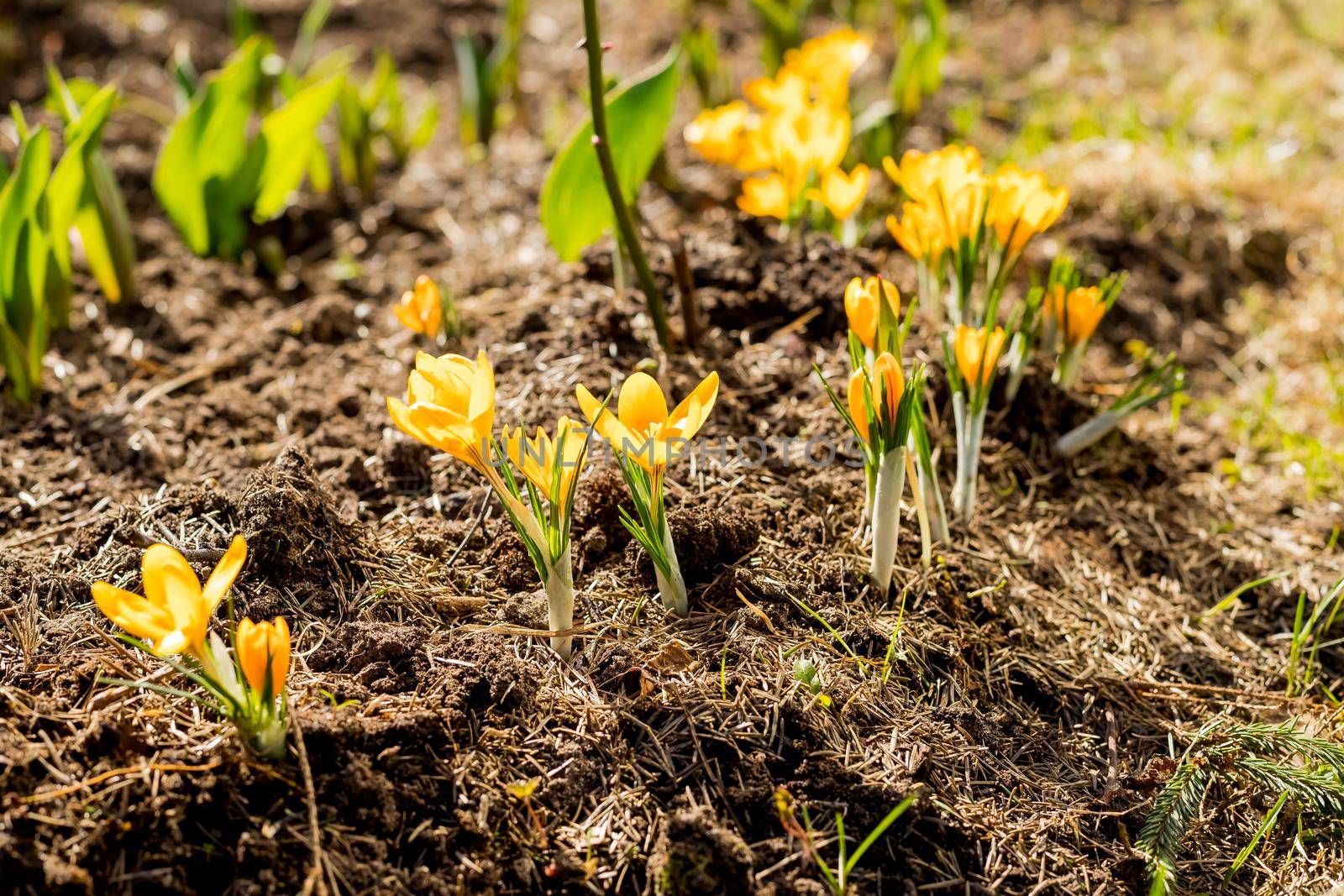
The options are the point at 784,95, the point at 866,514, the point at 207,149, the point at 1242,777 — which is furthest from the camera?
the point at 207,149

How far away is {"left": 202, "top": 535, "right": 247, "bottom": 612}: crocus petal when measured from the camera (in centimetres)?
131

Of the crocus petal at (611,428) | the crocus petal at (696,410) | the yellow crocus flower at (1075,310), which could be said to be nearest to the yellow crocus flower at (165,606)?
the crocus petal at (611,428)

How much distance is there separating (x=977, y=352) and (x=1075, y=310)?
44 cm

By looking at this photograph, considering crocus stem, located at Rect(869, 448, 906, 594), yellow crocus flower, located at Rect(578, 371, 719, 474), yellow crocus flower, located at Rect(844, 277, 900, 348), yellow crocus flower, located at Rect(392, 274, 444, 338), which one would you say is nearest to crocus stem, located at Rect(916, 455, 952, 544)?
crocus stem, located at Rect(869, 448, 906, 594)

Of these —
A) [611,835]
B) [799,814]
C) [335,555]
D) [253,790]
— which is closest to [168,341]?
[335,555]

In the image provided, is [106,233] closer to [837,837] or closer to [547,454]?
[547,454]

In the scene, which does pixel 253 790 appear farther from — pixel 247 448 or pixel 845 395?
pixel 845 395

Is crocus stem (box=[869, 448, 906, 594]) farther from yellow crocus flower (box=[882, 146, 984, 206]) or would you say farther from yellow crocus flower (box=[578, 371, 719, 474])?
yellow crocus flower (box=[882, 146, 984, 206])

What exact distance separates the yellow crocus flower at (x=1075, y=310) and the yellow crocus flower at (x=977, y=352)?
0.38 meters

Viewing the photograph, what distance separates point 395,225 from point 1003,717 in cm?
234

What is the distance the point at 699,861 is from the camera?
1371mm

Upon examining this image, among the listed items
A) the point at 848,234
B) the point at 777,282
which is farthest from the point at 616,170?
the point at 848,234

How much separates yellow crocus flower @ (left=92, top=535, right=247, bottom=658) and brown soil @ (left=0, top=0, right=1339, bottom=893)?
0.67ft

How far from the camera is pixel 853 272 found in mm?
2439
